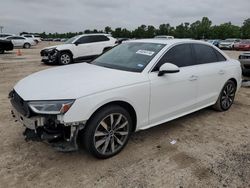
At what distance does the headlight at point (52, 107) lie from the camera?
299 centimetres

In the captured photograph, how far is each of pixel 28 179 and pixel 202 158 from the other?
2.27 meters

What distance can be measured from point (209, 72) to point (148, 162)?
2241 millimetres

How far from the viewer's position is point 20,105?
3293 mm

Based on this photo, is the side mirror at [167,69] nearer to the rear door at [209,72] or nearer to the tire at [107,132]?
the tire at [107,132]

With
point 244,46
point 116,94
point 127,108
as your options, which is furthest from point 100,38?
point 244,46

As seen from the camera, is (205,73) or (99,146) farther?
(205,73)

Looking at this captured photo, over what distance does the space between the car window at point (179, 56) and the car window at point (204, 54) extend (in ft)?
0.60

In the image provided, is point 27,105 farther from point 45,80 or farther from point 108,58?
point 108,58

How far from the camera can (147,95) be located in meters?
3.71

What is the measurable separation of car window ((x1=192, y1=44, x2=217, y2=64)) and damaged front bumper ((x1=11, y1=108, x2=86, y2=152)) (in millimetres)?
2683

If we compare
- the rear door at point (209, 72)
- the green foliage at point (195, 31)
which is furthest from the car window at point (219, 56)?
the green foliage at point (195, 31)

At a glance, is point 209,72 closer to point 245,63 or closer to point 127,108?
point 127,108

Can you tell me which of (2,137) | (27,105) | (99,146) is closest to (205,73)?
(99,146)

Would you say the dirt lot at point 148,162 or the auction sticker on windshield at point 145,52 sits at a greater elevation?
the auction sticker on windshield at point 145,52
